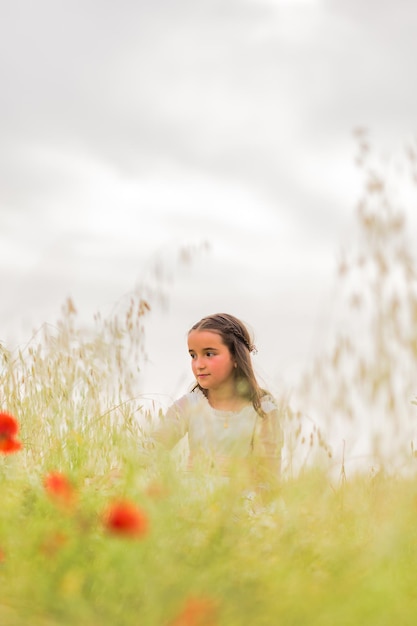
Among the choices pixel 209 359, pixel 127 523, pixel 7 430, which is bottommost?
pixel 127 523

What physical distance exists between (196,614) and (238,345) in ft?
8.18

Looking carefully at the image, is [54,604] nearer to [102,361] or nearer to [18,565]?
[18,565]

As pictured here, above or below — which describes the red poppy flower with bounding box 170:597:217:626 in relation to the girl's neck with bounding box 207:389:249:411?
below

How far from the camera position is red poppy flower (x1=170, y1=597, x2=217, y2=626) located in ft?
4.20

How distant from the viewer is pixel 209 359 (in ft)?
11.9

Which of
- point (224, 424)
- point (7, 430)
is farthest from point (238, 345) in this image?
point (7, 430)

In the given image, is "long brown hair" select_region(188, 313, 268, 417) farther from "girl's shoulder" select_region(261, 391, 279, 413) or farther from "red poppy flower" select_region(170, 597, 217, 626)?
"red poppy flower" select_region(170, 597, 217, 626)

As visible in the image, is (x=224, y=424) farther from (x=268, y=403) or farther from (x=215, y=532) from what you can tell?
(x=215, y=532)

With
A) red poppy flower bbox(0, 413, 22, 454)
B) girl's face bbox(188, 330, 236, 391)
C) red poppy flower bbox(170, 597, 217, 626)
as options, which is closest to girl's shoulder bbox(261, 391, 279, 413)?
girl's face bbox(188, 330, 236, 391)

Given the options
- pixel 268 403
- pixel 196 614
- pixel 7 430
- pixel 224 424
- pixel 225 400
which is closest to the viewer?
pixel 196 614

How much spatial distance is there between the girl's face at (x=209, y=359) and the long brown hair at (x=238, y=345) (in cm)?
4

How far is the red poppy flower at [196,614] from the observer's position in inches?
50.4

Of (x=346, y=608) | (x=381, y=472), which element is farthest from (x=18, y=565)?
(x=381, y=472)

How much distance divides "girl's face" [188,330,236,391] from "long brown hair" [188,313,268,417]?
4 centimetres
